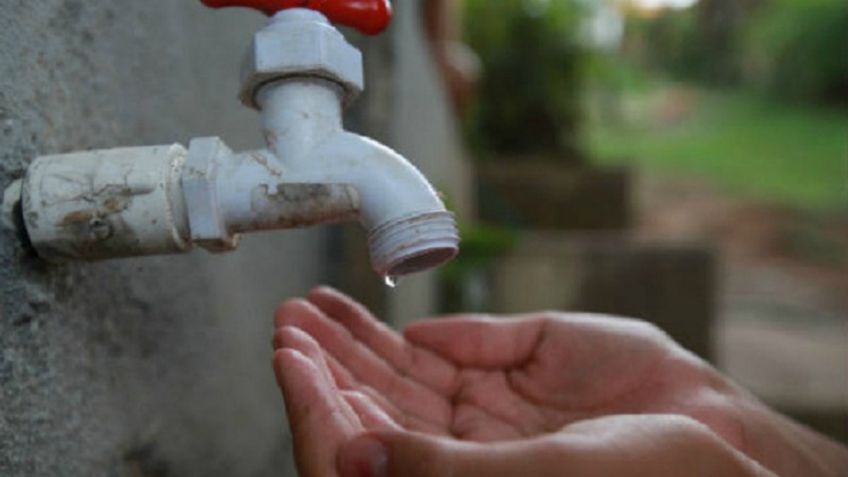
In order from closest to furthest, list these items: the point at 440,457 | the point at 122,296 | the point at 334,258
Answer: the point at 440,457
the point at 122,296
the point at 334,258

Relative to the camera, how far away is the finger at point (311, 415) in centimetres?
54

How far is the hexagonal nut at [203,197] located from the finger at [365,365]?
20 centimetres

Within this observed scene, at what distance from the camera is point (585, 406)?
87cm

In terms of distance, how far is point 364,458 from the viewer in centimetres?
49

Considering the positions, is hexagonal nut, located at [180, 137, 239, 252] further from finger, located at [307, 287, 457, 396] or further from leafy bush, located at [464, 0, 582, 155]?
leafy bush, located at [464, 0, 582, 155]

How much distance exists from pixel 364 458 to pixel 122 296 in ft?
1.23

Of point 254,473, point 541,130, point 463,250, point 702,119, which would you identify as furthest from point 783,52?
point 254,473

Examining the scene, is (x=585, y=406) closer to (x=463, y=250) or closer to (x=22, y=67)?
(x=22, y=67)

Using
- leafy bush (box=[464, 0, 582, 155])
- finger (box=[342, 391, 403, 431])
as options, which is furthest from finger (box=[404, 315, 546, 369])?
leafy bush (box=[464, 0, 582, 155])

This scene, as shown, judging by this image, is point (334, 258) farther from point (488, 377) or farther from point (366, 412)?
point (366, 412)

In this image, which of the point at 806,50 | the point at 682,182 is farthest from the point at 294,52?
the point at 806,50

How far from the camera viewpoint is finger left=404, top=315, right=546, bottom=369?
0.92 meters

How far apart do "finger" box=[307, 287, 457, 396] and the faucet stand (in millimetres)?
268

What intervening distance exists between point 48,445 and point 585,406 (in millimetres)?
555
